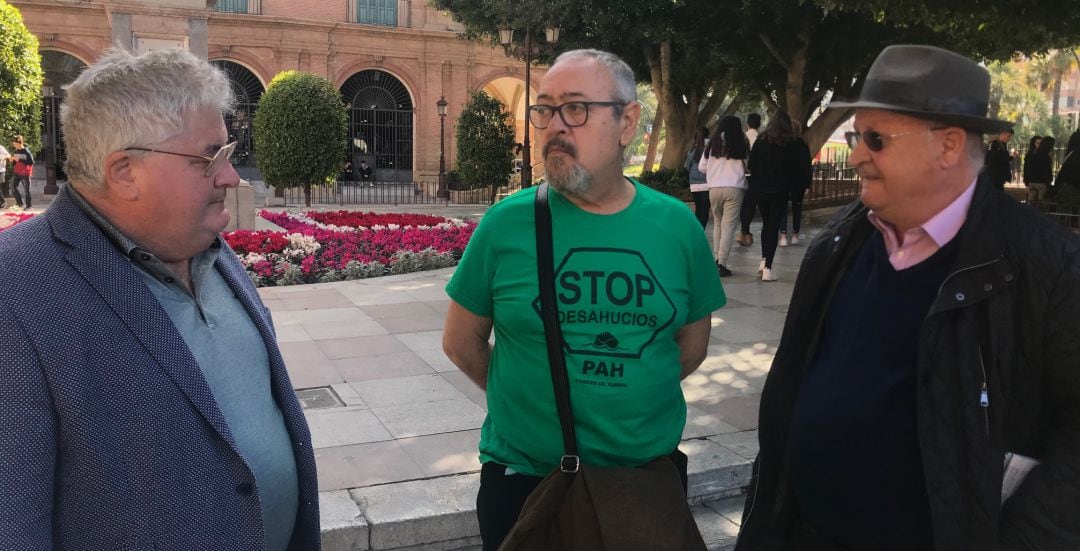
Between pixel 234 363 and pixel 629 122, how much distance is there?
1252mm

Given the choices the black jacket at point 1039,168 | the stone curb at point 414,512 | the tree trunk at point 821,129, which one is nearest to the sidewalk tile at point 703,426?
the stone curb at point 414,512

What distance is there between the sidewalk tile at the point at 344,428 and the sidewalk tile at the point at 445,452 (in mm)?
214

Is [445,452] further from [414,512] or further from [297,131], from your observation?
[297,131]

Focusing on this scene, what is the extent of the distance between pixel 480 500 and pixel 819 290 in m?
1.12

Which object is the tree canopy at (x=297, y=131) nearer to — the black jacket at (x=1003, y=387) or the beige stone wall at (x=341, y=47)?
the beige stone wall at (x=341, y=47)

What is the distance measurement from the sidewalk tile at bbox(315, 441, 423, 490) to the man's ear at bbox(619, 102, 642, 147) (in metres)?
2.39

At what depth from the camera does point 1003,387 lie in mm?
1934

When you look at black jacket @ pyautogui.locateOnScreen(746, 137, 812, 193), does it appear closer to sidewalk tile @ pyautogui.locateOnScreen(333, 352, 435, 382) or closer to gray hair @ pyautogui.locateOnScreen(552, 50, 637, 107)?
sidewalk tile @ pyautogui.locateOnScreen(333, 352, 435, 382)

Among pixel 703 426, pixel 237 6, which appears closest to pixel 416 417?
pixel 703 426

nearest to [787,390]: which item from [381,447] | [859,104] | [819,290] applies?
[819,290]

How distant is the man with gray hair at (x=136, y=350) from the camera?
1.67 meters

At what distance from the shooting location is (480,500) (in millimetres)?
2646

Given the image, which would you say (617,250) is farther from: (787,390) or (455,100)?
(455,100)

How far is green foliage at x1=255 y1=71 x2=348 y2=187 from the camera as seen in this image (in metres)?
22.9
